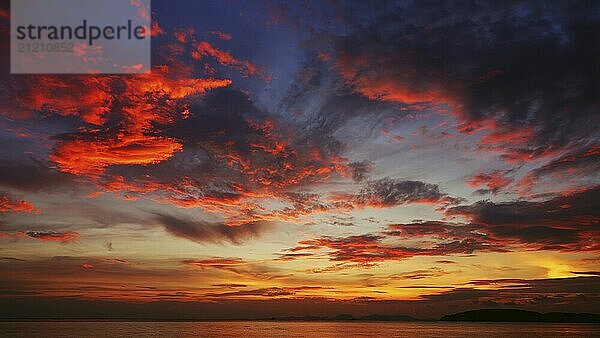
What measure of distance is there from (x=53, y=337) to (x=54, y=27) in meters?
91.7

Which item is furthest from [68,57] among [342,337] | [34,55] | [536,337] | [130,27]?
[536,337]

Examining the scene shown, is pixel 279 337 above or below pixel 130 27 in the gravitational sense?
below

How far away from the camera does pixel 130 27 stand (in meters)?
25.8

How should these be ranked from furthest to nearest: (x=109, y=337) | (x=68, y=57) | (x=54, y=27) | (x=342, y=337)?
(x=342, y=337) → (x=109, y=337) → (x=68, y=57) → (x=54, y=27)

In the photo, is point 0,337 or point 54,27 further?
point 0,337

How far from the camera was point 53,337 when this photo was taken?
102688 millimetres

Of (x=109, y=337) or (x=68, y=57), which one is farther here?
(x=109, y=337)

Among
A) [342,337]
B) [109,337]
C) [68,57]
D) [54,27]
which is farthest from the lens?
[342,337]

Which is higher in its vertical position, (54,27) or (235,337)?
(54,27)

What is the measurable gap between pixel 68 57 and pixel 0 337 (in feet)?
311

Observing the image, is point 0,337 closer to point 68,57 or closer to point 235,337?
point 235,337

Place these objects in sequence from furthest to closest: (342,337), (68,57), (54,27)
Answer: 1. (342,337)
2. (68,57)
3. (54,27)

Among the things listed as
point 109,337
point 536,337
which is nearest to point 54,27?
point 109,337

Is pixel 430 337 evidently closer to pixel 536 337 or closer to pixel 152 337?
pixel 536 337
